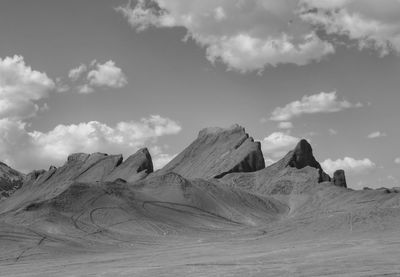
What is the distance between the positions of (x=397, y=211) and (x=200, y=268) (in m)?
66.7

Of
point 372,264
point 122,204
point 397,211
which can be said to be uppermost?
point 122,204

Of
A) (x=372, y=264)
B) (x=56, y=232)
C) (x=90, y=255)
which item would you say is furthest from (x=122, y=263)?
(x=56, y=232)

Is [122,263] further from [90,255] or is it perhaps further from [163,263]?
[90,255]

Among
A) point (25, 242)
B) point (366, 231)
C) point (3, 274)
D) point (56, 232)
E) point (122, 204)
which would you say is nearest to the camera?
point (3, 274)

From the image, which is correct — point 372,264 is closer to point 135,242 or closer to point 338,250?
point 338,250

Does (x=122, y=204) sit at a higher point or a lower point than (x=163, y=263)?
higher

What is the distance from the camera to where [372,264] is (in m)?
77.6

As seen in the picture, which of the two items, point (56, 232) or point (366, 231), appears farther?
point (56, 232)

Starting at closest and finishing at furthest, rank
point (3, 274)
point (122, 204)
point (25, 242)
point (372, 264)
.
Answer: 1. point (372, 264)
2. point (3, 274)
3. point (25, 242)
4. point (122, 204)

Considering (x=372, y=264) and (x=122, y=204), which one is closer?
(x=372, y=264)

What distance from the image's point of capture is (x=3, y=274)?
96.3 m

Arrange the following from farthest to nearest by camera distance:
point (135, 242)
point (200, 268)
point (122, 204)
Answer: point (122, 204)
point (135, 242)
point (200, 268)

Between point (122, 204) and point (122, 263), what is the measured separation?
3683 inches

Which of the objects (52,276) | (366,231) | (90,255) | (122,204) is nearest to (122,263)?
(52,276)
